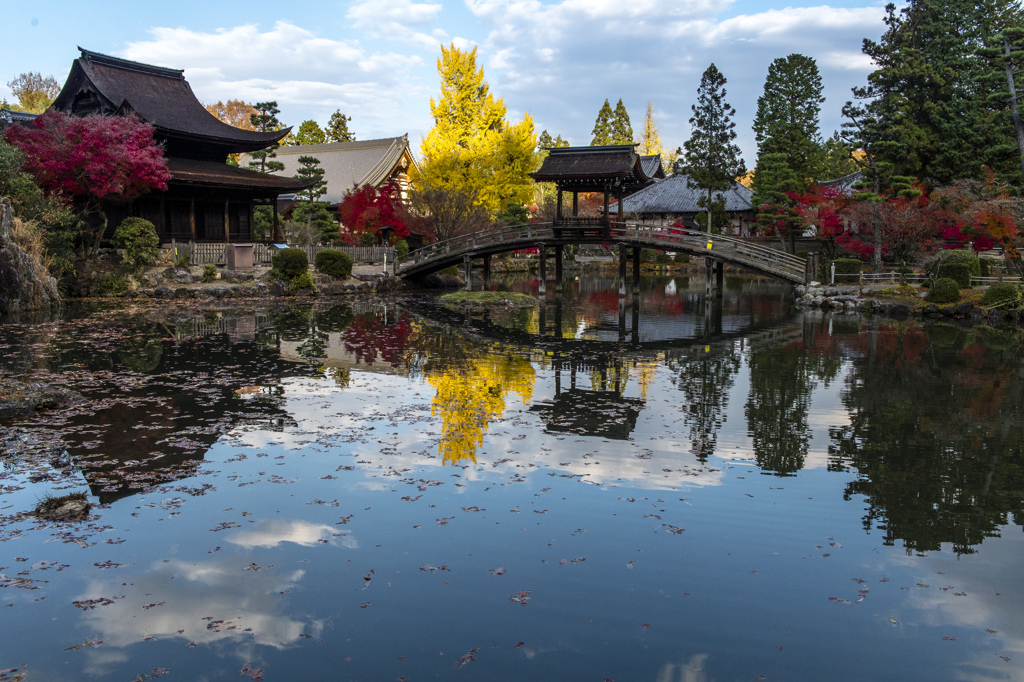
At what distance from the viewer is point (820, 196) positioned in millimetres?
41469

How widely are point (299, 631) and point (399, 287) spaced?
119ft

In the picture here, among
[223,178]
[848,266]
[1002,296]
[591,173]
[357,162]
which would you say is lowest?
[1002,296]

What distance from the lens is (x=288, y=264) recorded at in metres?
36.0

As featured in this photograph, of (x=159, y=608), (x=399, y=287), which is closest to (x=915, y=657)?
(x=159, y=608)

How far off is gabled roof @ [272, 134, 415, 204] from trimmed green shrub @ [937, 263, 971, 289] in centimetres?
3559

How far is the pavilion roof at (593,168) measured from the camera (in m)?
35.3

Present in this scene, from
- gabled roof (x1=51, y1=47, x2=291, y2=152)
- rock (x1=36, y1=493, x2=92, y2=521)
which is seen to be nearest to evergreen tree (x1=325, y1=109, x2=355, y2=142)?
gabled roof (x1=51, y1=47, x2=291, y2=152)

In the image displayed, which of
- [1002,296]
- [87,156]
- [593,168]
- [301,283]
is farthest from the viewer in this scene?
[301,283]

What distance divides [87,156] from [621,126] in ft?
194

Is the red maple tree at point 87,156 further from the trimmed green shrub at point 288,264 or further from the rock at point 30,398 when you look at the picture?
the rock at point 30,398

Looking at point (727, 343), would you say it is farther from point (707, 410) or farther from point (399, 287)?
point (399, 287)

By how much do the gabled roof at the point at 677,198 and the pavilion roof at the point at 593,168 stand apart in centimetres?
2164

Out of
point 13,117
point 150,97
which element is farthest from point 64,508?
point 150,97

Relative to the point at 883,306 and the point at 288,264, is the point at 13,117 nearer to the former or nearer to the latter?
the point at 288,264
